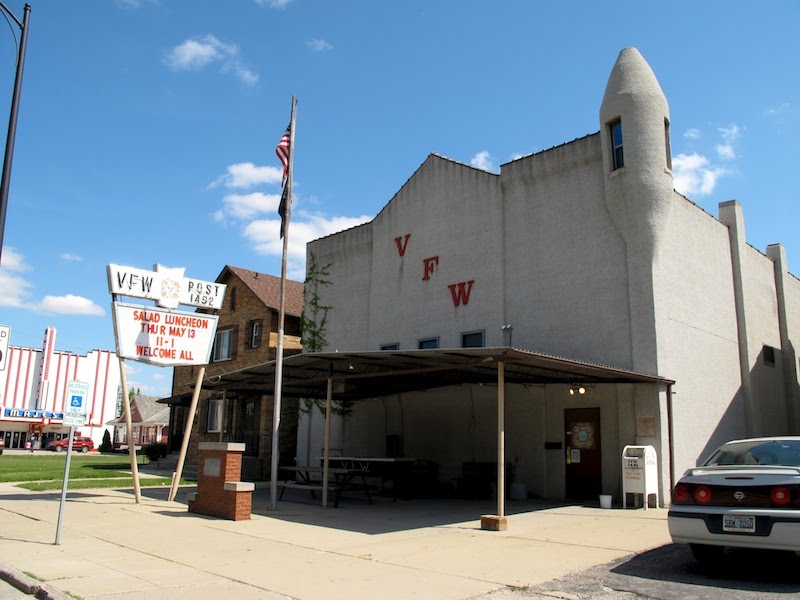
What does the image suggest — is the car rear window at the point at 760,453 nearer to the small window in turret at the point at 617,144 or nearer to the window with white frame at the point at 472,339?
the small window in turret at the point at 617,144

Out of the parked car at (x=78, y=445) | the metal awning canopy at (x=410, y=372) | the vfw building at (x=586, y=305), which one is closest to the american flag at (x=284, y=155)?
the metal awning canopy at (x=410, y=372)

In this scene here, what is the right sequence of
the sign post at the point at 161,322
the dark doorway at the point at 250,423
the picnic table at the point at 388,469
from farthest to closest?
the dark doorway at the point at 250,423 → the picnic table at the point at 388,469 → the sign post at the point at 161,322

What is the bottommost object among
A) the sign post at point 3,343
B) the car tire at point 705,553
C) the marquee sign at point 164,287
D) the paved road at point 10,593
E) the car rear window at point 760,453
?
the paved road at point 10,593

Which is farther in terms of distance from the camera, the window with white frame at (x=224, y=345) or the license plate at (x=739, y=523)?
the window with white frame at (x=224, y=345)

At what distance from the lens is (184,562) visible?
906 centimetres

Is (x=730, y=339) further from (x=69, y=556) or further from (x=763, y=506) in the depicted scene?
(x=69, y=556)

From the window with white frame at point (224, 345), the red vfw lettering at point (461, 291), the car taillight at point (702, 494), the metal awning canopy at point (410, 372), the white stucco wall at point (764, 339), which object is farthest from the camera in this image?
the window with white frame at point (224, 345)

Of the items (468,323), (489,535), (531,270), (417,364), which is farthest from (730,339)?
(489,535)

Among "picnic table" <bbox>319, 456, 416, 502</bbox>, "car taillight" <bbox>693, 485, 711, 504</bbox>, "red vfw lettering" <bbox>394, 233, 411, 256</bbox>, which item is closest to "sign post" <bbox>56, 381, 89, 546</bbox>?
"picnic table" <bbox>319, 456, 416, 502</bbox>

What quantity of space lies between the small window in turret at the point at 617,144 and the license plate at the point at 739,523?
11.2 m

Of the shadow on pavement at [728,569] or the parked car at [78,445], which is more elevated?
the parked car at [78,445]

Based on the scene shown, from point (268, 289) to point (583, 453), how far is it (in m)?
19.0

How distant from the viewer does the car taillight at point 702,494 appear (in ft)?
25.3

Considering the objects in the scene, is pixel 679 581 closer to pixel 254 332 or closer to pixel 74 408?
pixel 74 408
